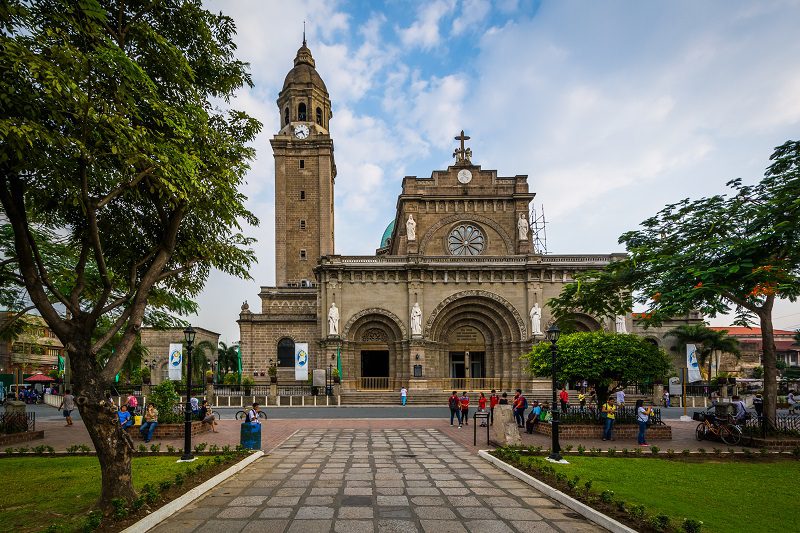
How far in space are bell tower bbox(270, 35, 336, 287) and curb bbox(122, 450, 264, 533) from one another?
1499 inches

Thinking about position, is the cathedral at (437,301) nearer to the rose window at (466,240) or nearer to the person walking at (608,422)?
the rose window at (466,240)

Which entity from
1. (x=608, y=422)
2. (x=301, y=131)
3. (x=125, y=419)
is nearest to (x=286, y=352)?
(x=301, y=131)

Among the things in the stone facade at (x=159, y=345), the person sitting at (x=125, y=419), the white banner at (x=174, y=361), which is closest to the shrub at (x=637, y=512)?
the person sitting at (x=125, y=419)

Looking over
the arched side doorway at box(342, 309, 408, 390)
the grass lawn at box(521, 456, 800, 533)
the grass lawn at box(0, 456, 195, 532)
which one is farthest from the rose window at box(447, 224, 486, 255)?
the grass lawn at box(0, 456, 195, 532)

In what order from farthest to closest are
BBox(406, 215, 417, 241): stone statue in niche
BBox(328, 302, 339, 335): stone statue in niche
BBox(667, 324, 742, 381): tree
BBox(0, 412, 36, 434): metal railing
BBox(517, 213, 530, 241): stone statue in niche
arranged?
1. BBox(667, 324, 742, 381): tree
2. BBox(517, 213, 530, 241): stone statue in niche
3. BBox(406, 215, 417, 241): stone statue in niche
4. BBox(328, 302, 339, 335): stone statue in niche
5. BBox(0, 412, 36, 434): metal railing

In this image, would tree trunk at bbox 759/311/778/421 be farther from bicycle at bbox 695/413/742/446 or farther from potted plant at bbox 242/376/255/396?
potted plant at bbox 242/376/255/396

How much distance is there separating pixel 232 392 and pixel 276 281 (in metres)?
14.6

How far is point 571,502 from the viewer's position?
357 inches

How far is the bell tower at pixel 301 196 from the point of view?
5012cm

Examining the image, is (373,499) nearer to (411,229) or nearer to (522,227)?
Result: (411,229)

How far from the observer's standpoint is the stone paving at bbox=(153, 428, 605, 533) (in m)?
8.13

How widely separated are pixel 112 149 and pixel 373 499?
6.94 meters

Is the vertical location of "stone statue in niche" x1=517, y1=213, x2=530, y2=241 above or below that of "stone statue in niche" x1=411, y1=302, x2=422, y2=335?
above

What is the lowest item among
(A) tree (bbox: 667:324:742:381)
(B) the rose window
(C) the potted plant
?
(C) the potted plant
